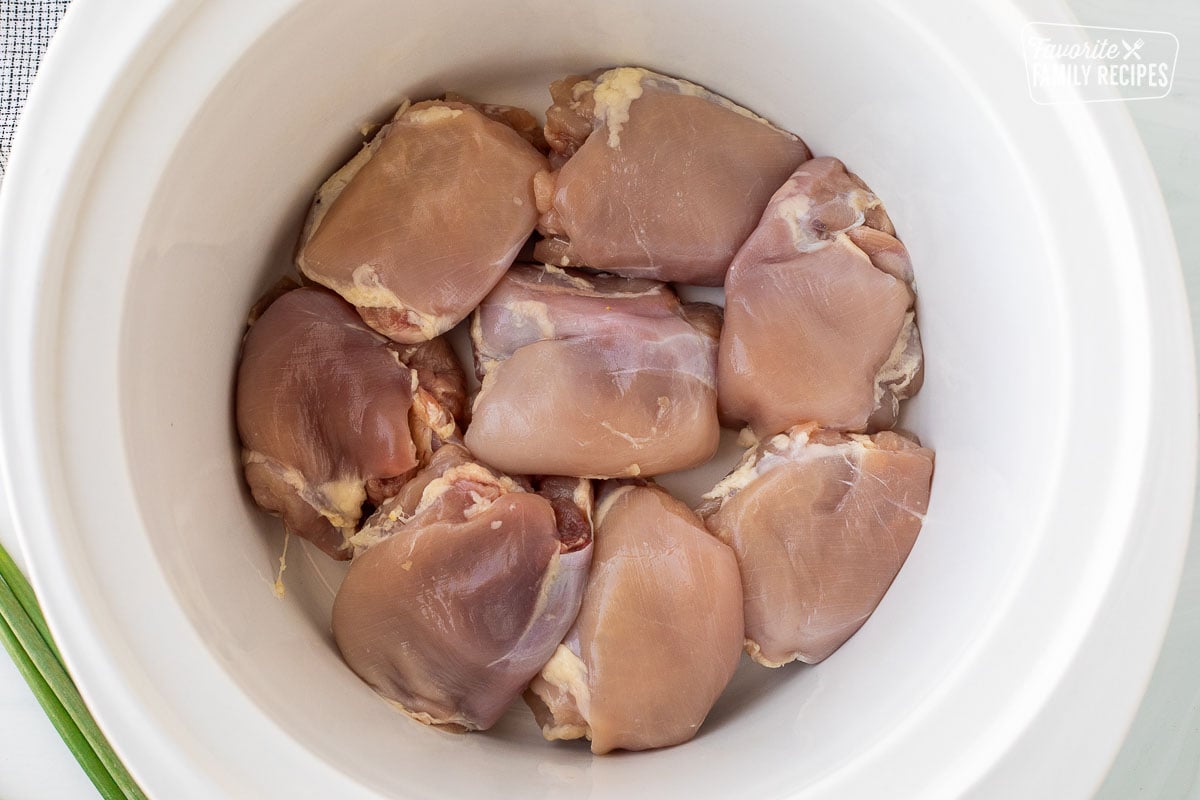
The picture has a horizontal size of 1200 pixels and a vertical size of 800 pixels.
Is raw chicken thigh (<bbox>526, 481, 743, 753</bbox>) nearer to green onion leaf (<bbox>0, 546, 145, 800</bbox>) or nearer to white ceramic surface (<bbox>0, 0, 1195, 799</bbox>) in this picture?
white ceramic surface (<bbox>0, 0, 1195, 799</bbox>)

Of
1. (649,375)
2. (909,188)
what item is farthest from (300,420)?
(909,188)

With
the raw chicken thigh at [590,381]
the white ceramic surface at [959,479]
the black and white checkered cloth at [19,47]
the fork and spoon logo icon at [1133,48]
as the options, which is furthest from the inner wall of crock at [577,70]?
the black and white checkered cloth at [19,47]

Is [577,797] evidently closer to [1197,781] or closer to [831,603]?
[831,603]

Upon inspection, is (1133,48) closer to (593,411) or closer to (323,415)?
(593,411)

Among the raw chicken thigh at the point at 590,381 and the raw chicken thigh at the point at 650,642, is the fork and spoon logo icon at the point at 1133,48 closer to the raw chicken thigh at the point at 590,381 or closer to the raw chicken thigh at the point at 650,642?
the raw chicken thigh at the point at 590,381

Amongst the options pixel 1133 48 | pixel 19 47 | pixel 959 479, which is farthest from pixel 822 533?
pixel 19 47
